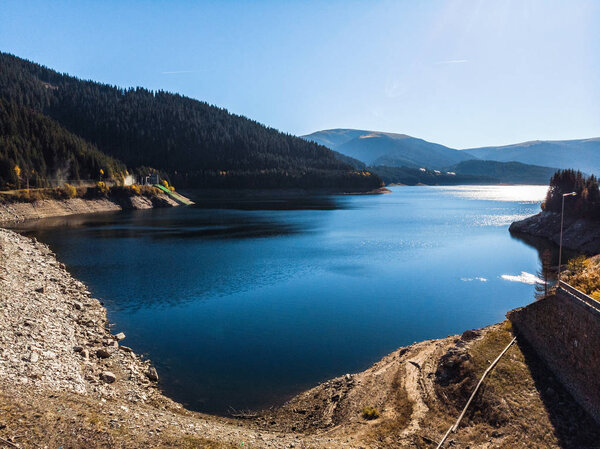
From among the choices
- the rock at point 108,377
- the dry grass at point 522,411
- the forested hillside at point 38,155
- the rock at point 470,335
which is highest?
the forested hillside at point 38,155

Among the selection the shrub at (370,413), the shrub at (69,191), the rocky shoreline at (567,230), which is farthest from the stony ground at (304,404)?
the shrub at (69,191)

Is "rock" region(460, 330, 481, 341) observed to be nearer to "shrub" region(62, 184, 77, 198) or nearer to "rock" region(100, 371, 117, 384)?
"rock" region(100, 371, 117, 384)

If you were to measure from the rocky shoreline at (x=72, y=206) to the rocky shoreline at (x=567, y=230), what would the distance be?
93803mm

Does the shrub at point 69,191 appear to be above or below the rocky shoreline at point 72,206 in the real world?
above

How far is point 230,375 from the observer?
59.9ft

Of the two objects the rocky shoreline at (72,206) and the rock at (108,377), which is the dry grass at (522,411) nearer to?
the rock at (108,377)

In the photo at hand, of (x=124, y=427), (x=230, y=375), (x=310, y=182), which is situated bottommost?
(x=230, y=375)

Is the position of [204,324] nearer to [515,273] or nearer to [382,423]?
[382,423]

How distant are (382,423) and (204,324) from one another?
14.9 m

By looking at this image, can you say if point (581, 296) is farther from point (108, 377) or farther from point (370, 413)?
point (108, 377)

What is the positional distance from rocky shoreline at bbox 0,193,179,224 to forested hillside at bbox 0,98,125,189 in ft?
28.4

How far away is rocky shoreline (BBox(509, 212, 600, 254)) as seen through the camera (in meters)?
50.3

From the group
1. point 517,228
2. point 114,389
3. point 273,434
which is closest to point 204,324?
point 114,389

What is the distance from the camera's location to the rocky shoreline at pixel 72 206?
255 ft
